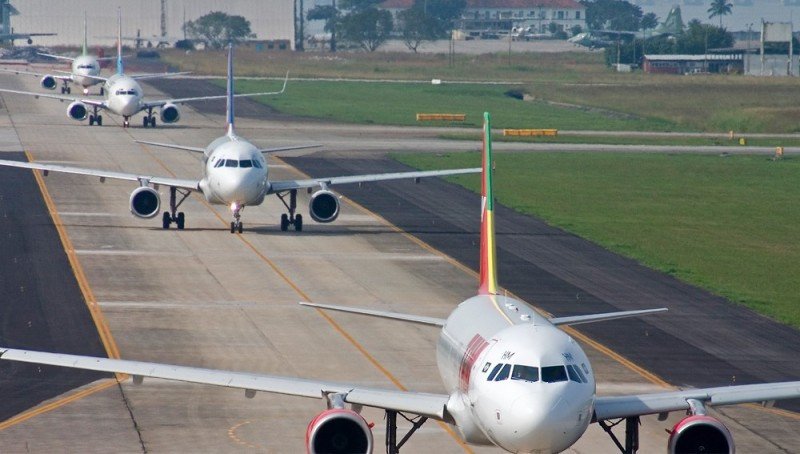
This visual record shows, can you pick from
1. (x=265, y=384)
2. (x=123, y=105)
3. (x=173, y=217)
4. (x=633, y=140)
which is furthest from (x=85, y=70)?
(x=265, y=384)

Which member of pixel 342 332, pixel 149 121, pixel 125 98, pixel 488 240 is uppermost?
pixel 125 98

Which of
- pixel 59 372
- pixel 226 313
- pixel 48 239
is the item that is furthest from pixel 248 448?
pixel 48 239

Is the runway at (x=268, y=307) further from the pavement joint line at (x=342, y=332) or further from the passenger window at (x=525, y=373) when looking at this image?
the passenger window at (x=525, y=373)

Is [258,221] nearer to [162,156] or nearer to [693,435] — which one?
[162,156]

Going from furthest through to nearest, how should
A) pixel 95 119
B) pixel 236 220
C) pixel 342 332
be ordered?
1. pixel 95 119
2. pixel 236 220
3. pixel 342 332

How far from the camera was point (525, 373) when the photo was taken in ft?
70.9

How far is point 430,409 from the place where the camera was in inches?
948

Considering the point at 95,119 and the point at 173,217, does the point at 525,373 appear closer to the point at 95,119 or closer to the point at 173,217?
the point at 173,217

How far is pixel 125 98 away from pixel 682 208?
53.7 meters

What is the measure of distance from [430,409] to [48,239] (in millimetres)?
35212

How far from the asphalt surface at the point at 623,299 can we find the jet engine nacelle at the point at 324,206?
379cm

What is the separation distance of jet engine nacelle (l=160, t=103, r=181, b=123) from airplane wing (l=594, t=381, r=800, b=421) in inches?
3734

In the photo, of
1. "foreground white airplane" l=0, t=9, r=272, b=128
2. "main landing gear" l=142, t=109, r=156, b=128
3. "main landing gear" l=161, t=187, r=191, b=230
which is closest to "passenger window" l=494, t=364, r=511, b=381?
"main landing gear" l=161, t=187, r=191, b=230

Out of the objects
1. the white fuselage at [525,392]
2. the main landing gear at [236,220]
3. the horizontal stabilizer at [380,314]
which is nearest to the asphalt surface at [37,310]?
the main landing gear at [236,220]
